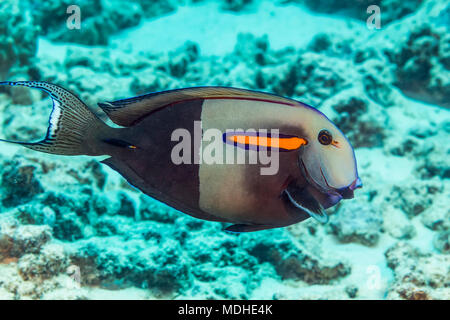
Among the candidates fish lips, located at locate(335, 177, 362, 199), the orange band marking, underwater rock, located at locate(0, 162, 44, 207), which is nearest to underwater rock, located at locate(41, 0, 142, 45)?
underwater rock, located at locate(0, 162, 44, 207)

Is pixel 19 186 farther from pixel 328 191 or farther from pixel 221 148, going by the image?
pixel 328 191

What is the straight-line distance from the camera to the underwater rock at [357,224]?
135 inches

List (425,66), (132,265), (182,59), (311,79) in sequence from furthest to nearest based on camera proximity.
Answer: (182,59) < (425,66) < (311,79) < (132,265)

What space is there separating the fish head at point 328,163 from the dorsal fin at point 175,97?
176 mm

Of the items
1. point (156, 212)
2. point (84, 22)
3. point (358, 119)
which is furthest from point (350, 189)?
point (84, 22)

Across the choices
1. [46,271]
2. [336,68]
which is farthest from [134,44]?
[46,271]

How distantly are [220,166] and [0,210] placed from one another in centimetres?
238

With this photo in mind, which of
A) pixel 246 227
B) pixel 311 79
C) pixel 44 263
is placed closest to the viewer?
pixel 246 227

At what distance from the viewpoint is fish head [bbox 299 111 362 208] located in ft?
4.31

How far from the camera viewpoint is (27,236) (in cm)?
237

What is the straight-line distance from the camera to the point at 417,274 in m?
2.66

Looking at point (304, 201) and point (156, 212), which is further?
point (156, 212)

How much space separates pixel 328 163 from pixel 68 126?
105cm

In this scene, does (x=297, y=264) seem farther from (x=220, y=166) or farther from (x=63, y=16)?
(x=63, y=16)
